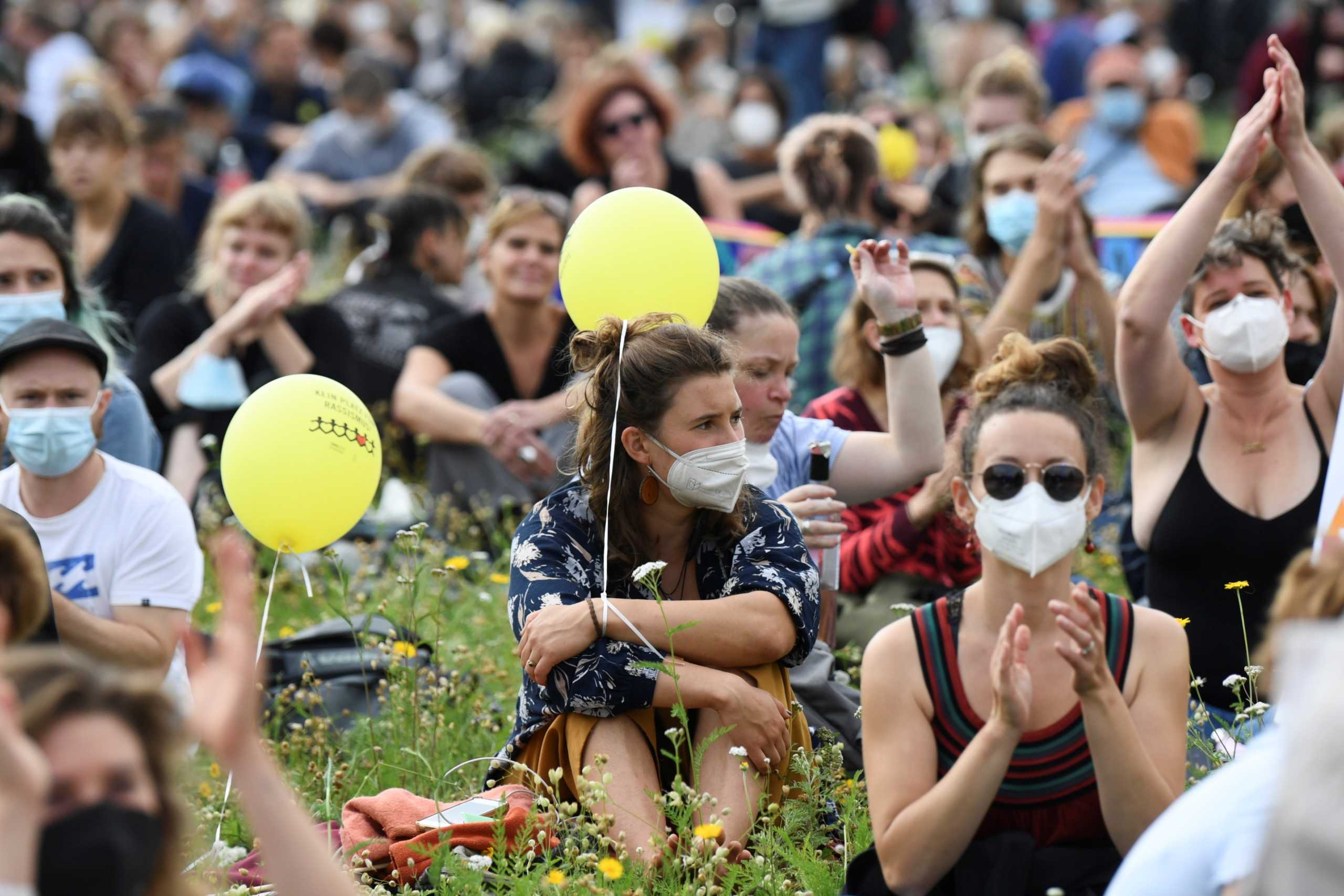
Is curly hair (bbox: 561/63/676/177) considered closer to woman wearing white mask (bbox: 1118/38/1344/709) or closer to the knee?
the knee

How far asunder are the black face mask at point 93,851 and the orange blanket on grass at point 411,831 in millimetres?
1377

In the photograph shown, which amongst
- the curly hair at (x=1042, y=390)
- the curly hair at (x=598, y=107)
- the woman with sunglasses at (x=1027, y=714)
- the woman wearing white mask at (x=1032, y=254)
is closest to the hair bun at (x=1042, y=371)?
the curly hair at (x=1042, y=390)

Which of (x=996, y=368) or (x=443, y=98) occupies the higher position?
(x=996, y=368)

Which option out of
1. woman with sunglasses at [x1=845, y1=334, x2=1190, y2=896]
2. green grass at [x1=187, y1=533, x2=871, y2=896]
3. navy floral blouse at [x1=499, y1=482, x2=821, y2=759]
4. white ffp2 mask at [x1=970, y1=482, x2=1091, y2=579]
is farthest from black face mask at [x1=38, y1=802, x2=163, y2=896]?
white ffp2 mask at [x1=970, y1=482, x2=1091, y2=579]

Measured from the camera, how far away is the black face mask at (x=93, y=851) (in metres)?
2.06

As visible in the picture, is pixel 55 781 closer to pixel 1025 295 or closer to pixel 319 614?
Result: pixel 319 614

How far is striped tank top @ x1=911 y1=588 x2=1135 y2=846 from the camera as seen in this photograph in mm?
3242

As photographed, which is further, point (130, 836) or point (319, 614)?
point (319, 614)

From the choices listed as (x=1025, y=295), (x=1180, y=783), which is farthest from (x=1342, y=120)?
(x=1180, y=783)

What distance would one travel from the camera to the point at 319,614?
19.1 ft

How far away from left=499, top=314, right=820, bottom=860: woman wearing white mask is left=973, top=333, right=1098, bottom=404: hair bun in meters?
0.58

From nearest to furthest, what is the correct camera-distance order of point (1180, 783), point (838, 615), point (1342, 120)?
1. point (1180, 783)
2. point (838, 615)
3. point (1342, 120)

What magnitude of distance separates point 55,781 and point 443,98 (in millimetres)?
13728

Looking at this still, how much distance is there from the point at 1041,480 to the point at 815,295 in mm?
3161
